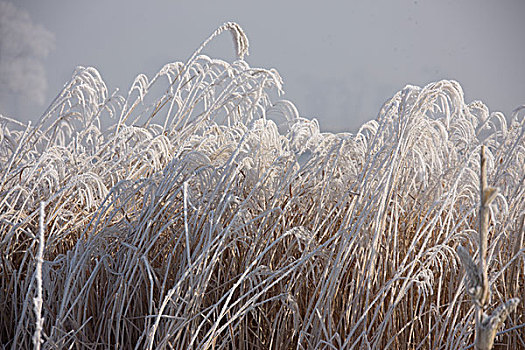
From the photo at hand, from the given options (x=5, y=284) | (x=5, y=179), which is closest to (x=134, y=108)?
(x=5, y=179)

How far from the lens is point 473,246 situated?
1.07 metres

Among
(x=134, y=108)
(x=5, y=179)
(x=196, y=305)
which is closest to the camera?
(x=196, y=305)

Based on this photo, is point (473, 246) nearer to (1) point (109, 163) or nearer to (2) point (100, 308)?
(2) point (100, 308)

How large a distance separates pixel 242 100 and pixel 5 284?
0.84 m

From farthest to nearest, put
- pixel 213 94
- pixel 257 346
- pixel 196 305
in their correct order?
1. pixel 213 94
2. pixel 257 346
3. pixel 196 305

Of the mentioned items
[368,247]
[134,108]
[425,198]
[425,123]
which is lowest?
[368,247]

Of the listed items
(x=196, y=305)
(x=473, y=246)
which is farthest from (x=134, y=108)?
(x=473, y=246)

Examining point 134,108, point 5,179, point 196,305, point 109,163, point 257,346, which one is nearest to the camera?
point 196,305

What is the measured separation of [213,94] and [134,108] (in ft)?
0.98

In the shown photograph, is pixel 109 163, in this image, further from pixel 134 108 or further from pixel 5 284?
pixel 5 284

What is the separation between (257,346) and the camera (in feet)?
3.31

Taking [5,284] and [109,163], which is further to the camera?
[109,163]

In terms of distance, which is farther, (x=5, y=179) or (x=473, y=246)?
(x=5, y=179)

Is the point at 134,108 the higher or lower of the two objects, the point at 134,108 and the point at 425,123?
the higher
